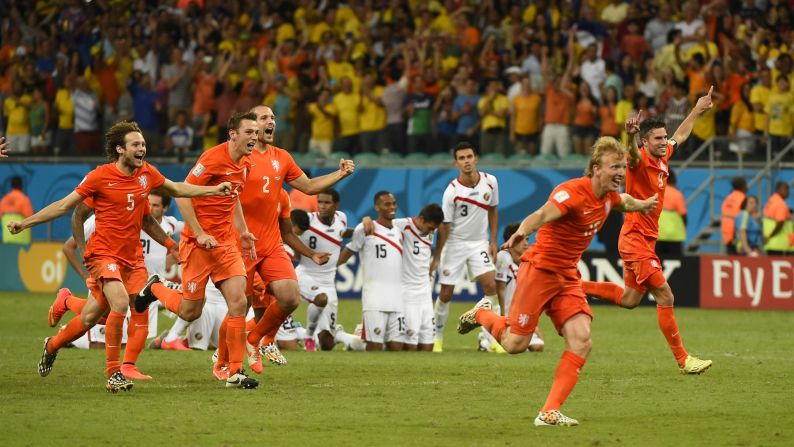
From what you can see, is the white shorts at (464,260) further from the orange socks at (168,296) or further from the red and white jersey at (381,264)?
the orange socks at (168,296)

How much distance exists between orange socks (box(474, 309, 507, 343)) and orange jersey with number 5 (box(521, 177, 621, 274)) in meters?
0.82


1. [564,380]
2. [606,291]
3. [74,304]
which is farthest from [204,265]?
[606,291]

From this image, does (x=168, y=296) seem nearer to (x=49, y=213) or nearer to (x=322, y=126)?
(x=49, y=213)

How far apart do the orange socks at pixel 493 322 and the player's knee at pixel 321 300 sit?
16.5ft

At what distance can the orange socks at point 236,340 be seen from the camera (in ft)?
38.8

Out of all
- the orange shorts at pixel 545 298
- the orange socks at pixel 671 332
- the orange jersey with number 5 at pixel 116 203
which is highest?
the orange jersey with number 5 at pixel 116 203

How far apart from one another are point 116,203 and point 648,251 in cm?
509

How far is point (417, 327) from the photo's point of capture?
1678cm

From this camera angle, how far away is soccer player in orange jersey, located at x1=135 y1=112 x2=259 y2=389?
11852 millimetres

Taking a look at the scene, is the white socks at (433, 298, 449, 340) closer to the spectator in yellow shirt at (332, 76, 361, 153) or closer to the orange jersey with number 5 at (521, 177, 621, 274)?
the orange jersey with number 5 at (521, 177, 621, 274)

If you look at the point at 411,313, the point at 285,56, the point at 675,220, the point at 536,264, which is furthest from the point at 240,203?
the point at 285,56

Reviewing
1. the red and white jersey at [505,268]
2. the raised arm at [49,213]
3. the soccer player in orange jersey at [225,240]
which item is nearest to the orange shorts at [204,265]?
the soccer player in orange jersey at [225,240]

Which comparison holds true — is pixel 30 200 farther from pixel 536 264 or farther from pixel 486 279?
pixel 536 264

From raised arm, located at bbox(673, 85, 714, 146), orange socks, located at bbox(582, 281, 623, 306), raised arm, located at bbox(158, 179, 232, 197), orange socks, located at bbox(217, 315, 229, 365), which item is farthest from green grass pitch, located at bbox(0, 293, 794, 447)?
raised arm, located at bbox(673, 85, 714, 146)
